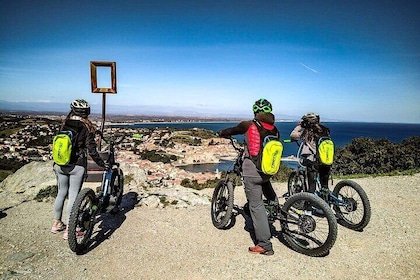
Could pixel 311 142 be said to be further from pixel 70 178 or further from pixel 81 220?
pixel 70 178

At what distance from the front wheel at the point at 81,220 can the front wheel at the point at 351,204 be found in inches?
185

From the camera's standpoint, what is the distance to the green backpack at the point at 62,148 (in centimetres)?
431

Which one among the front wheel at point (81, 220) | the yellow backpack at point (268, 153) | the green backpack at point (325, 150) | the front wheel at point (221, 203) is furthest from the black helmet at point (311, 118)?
the front wheel at point (81, 220)

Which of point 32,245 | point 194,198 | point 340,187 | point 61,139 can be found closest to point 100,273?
point 32,245

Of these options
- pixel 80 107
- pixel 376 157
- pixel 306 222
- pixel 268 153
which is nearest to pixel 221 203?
pixel 306 222

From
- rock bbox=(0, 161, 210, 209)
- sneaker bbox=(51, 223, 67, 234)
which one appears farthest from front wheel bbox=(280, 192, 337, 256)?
sneaker bbox=(51, 223, 67, 234)

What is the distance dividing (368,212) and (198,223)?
3.46m

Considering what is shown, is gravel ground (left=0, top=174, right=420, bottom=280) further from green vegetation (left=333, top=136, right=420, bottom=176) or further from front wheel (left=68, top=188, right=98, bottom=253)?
green vegetation (left=333, top=136, right=420, bottom=176)

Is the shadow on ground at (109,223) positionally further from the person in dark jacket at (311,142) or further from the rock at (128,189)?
the person in dark jacket at (311,142)

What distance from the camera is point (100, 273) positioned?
3.81 metres

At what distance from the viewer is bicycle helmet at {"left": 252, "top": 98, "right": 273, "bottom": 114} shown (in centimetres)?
429

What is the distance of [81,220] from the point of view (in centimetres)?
435

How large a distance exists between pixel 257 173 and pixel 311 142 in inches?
75.9

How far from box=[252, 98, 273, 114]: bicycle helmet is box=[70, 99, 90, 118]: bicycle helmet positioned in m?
2.99
